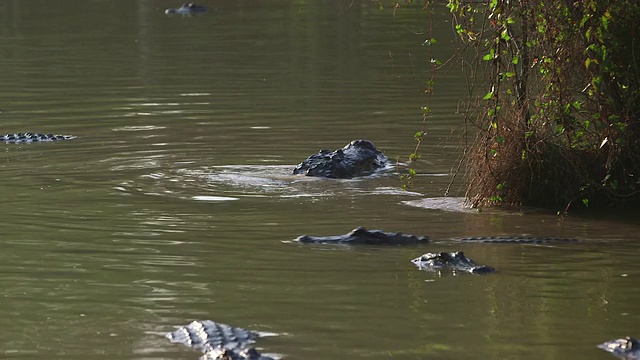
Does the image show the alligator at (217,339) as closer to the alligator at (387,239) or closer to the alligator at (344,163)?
the alligator at (387,239)

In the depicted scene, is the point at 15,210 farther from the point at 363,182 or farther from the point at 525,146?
the point at 525,146

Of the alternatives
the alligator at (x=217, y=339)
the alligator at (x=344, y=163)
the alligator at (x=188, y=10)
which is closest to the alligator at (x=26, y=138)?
the alligator at (x=344, y=163)

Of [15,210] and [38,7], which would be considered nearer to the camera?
[15,210]

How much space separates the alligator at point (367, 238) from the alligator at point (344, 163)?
A: 3.04 metres

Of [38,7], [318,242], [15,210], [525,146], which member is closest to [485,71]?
[525,146]

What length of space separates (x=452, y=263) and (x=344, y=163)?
431cm

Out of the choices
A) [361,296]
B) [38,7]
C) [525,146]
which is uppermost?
[38,7]

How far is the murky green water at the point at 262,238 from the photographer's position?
23.1 feet

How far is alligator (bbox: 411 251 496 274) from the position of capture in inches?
331

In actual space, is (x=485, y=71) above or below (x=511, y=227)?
above

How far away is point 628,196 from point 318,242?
282 centimetres

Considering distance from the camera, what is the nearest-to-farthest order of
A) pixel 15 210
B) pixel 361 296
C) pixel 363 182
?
pixel 361 296, pixel 15 210, pixel 363 182

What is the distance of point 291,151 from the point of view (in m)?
14.2

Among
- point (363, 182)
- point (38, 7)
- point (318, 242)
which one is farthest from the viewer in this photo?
point (38, 7)
